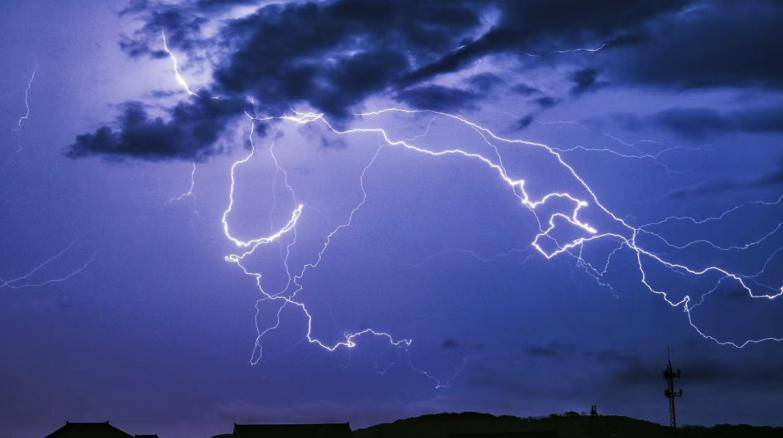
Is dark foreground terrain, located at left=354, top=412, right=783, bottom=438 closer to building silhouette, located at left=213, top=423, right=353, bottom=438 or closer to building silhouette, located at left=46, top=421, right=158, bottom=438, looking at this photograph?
building silhouette, located at left=213, top=423, right=353, bottom=438

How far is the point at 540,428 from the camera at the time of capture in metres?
55.2

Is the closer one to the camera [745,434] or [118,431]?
[118,431]

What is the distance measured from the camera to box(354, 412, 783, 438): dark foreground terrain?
42281 millimetres

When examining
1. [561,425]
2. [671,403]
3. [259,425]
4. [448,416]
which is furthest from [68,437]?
[448,416]

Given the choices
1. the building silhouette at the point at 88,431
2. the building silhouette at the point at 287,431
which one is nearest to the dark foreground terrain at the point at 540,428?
the building silhouette at the point at 287,431

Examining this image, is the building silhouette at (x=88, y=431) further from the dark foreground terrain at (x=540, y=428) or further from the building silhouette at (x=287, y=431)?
the dark foreground terrain at (x=540, y=428)

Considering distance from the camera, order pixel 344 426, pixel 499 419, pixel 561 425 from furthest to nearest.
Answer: pixel 499 419
pixel 561 425
pixel 344 426

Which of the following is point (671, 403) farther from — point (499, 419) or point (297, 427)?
point (499, 419)

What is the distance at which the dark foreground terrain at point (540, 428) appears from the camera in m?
42.3

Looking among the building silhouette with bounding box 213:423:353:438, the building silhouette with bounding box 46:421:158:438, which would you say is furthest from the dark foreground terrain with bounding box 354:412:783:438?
the building silhouette with bounding box 46:421:158:438

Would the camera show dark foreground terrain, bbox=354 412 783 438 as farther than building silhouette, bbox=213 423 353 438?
Yes

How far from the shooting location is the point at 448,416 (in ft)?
218

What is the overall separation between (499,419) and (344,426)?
26.6m

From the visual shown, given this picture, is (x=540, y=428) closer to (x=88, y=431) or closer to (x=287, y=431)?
(x=287, y=431)
